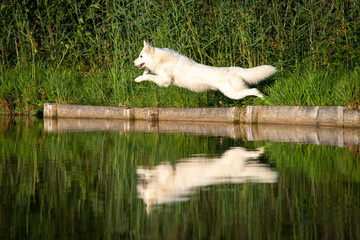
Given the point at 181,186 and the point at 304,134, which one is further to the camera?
the point at 304,134

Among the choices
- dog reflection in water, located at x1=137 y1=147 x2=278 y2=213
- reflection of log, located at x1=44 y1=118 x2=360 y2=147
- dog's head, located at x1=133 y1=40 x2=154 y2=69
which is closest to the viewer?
dog reflection in water, located at x1=137 y1=147 x2=278 y2=213

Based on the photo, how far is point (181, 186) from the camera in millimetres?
5340

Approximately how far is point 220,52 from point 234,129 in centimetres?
290

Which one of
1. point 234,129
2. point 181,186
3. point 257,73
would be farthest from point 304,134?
point 181,186

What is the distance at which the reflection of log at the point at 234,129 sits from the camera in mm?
9086

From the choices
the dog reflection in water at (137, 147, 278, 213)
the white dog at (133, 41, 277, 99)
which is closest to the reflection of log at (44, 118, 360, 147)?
the white dog at (133, 41, 277, 99)

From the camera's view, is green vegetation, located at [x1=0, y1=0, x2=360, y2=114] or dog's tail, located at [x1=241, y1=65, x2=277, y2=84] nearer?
dog's tail, located at [x1=241, y1=65, x2=277, y2=84]

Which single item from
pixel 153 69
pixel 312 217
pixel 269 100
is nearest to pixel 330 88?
pixel 269 100

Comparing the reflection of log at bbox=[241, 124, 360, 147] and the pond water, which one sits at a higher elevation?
the reflection of log at bbox=[241, 124, 360, 147]

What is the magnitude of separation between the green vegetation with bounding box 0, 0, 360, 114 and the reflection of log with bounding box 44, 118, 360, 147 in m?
0.77

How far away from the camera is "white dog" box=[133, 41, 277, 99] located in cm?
1154

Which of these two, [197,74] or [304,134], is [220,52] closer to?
[197,74]

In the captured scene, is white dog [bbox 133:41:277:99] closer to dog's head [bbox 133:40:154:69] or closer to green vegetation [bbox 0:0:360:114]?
dog's head [bbox 133:40:154:69]

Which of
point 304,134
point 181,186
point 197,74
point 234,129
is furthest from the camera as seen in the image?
point 197,74
